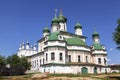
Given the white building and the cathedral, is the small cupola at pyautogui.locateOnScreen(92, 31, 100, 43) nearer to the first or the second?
the cathedral

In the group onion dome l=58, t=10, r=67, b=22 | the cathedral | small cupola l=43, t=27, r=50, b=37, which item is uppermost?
onion dome l=58, t=10, r=67, b=22

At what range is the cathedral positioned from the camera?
63.1m

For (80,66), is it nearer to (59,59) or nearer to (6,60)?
(59,59)

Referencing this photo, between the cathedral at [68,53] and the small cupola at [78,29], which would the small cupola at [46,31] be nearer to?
the cathedral at [68,53]

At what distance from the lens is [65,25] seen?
79188mm

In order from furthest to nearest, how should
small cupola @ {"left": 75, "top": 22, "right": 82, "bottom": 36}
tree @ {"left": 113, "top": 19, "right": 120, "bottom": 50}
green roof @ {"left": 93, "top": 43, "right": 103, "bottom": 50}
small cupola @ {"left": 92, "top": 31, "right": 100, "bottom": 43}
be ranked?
small cupola @ {"left": 92, "top": 31, "right": 100, "bottom": 43} → small cupola @ {"left": 75, "top": 22, "right": 82, "bottom": 36} → green roof @ {"left": 93, "top": 43, "right": 103, "bottom": 50} → tree @ {"left": 113, "top": 19, "right": 120, "bottom": 50}

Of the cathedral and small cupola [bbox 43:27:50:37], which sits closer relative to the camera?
the cathedral

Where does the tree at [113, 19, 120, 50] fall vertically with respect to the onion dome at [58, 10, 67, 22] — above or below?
below

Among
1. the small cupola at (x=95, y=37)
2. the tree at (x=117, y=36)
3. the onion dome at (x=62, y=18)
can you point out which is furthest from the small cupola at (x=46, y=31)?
the tree at (x=117, y=36)

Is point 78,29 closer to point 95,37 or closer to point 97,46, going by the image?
point 95,37

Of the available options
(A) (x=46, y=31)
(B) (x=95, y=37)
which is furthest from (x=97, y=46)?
(A) (x=46, y=31)

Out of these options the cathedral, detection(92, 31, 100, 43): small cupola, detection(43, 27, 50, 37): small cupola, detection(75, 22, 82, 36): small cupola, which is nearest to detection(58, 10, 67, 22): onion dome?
the cathedral

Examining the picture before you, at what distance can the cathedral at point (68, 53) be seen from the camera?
2485 inches

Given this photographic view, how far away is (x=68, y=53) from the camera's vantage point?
68.5m
